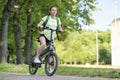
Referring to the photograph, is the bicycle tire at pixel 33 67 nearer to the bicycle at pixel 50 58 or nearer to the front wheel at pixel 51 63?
the bicycle at pixel 50 58

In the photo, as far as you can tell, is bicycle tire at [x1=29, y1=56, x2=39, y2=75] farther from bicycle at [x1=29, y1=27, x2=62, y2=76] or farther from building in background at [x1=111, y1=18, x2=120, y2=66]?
building in background at [x1=111, y1=18, x2=120, y2=66]

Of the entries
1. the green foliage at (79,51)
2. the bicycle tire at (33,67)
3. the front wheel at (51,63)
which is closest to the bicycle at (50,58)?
the front wheel at (51,63)

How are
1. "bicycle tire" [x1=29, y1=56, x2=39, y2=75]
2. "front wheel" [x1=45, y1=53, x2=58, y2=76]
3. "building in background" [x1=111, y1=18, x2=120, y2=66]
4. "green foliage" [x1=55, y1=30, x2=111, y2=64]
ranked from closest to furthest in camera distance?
"front wheel" [x1=45, y1=53, x2=58, y2=76] → "bicycle tire" [x1=29, y1=56, x2=39, y2=75] → "building in background" [x1=111, y1=18, x2=120, y2=66] → "green foliage" [x1=55, y1=30, x2=111, y2=64]

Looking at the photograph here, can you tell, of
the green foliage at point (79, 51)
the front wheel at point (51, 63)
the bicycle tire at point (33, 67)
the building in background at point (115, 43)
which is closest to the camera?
the front wheel at point (51, 63)

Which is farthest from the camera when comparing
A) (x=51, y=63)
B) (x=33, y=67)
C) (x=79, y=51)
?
(x=79, y=51)

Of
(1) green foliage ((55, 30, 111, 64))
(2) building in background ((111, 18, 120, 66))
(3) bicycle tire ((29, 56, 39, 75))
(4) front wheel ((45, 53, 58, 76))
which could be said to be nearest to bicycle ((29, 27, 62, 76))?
(4) front wheel ((45, 53, 58, 76))

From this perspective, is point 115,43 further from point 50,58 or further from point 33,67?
point 50,58

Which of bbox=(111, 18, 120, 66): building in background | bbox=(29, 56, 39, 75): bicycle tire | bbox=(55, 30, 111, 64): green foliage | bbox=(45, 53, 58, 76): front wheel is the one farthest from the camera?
bbox=(55, 30, 111, 64): green foliage

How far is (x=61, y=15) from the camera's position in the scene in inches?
1325

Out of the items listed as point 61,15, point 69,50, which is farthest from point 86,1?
point 69,50

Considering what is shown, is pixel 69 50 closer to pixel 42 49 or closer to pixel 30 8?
pixel 30 8

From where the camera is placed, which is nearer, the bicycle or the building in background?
the bicycle

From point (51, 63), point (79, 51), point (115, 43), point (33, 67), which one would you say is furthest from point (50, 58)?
point (79, 51)

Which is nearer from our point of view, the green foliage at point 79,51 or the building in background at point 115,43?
the building in background at point 115,43
